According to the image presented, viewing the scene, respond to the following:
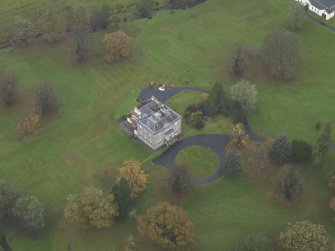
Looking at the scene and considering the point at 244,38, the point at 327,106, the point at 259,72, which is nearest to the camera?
the point at 327,106

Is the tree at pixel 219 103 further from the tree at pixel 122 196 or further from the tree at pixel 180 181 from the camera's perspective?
the tree at pixel 122 196

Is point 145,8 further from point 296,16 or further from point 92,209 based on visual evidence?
point 92,209

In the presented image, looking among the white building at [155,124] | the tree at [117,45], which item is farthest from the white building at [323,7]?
the white building at [155,124]

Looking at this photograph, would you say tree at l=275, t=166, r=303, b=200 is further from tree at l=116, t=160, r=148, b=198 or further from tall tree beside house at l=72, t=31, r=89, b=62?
tall tree beside house at l=72, t=31, r=89, b=62

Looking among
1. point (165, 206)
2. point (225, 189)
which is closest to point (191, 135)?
point (225, 189)

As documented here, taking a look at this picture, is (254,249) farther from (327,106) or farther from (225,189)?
(327,106)

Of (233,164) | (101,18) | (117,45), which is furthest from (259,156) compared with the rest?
(101,18)
